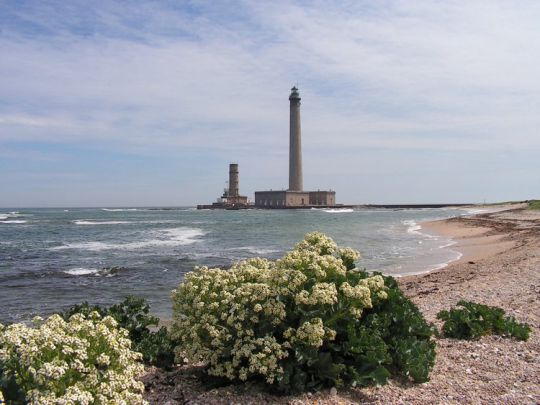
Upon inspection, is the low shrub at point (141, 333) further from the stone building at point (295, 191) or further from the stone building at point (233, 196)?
the stone building at point (233, 196)

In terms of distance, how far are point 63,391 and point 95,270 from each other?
1729 centimetres

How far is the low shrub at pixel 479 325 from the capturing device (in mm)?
6941

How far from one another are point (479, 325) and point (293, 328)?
3.44m

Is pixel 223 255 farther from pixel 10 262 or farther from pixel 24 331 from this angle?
pixel 24 331

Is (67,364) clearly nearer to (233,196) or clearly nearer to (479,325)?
(479,325)

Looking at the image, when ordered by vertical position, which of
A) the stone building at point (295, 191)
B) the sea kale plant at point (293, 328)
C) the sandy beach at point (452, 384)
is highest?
the stone building at point (295, 191)

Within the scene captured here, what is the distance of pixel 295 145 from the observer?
111m

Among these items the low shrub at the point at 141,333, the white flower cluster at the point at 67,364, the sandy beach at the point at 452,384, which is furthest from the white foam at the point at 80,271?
the white flower cluster at the point at 67,364

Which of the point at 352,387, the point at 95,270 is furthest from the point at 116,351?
the point at 95,270

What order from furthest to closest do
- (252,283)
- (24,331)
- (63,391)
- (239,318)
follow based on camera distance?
(252,283) → (239,318) → (24,331) → (63,391)

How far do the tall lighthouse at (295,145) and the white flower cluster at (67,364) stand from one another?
4255 inches

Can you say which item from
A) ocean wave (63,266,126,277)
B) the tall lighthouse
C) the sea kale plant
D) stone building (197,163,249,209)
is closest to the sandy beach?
the sea kale plant

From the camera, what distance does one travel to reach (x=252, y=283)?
5.38 meters

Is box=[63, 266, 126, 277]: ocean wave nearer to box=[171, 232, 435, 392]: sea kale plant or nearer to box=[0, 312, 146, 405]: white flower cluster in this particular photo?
box=[171, 232, 435, 392]: sea kale plant
